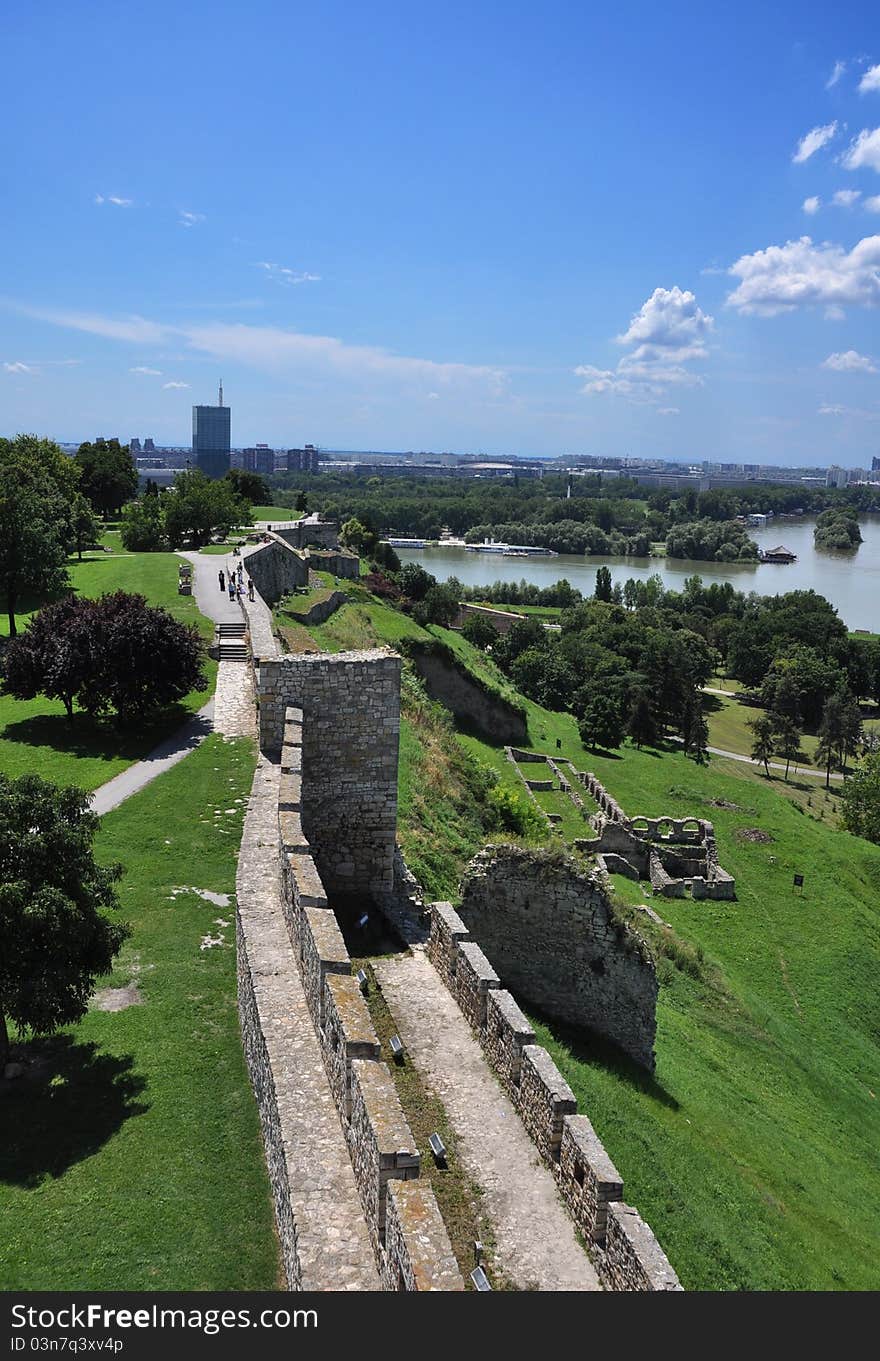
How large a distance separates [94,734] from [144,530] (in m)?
28.2

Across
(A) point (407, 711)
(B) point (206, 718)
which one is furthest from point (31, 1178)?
(A) point (407, 711)

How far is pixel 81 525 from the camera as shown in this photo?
144ft

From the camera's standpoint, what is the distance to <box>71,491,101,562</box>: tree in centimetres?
4201

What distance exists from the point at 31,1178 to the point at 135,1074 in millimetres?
1459

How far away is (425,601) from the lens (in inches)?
2190

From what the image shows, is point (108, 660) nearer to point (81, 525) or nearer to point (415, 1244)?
point (415, 1244)

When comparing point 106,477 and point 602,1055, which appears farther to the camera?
point 106,477

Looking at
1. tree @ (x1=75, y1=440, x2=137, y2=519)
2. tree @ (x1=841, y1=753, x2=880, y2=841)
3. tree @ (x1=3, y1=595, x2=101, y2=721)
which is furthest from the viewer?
tree @ (x1=75, y1=440, x2=137, y2=519)

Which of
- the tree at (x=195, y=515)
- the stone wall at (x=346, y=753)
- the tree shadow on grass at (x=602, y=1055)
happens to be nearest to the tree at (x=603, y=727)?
the tree at (x=195, y=515)

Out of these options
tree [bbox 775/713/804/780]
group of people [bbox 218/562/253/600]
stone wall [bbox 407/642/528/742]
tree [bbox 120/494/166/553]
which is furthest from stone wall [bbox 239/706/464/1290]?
tree [bbox 775/713/804/780]

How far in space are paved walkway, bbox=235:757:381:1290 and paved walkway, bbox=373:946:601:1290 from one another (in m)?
1.53

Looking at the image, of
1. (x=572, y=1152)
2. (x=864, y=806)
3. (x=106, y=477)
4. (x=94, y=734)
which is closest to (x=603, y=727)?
(x=864, y=806)

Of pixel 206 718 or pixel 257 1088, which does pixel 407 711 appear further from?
pixel 257 1088

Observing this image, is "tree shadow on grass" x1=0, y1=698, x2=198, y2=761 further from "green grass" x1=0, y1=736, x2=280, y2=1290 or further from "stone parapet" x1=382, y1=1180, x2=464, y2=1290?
"stone parapet" x1=382, y1=1180, x2=464, y2=1290
